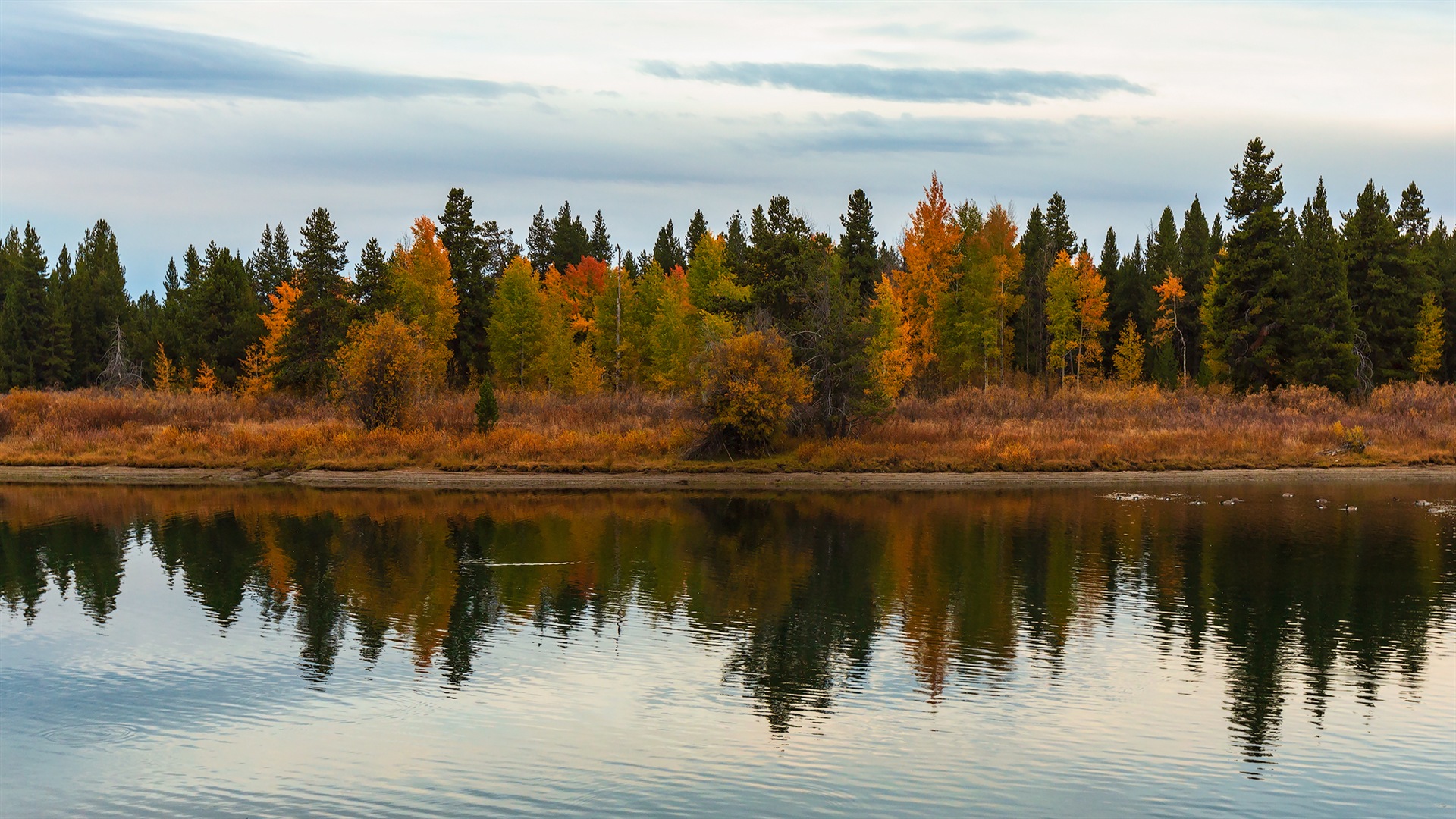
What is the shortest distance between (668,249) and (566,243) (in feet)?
43.4

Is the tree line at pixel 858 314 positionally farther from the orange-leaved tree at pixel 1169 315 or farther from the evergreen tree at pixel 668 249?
the evergreen tree at pixel 668 249

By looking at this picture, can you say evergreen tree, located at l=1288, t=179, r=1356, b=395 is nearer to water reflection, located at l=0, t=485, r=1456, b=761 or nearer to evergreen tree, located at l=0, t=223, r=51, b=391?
water reflection, located at l=0, t=485, r=1456, b=761

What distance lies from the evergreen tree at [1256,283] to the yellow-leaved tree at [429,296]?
47.1 m

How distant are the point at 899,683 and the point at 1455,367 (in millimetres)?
75208

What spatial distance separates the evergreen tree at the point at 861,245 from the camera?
242 feet

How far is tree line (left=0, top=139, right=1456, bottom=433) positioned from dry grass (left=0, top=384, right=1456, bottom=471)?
2.64 m

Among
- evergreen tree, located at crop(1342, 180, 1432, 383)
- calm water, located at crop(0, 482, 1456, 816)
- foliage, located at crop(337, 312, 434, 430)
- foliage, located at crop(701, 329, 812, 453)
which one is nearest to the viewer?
calm water, located at crop(0, 482, 1456, 816)

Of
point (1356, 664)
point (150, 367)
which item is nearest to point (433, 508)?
point (1356, 664)

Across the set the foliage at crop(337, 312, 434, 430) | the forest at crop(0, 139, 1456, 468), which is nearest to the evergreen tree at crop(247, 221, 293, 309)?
the forest at crop(0, 139, 1456, 468)

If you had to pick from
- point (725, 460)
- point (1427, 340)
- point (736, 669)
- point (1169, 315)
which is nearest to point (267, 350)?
point (725, 460)

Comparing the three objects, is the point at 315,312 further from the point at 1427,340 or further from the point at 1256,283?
the point at 1427,340

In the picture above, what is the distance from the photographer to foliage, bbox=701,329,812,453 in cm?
4606

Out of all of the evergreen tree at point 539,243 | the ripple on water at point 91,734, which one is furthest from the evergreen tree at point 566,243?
the ripple on water at point 91,734

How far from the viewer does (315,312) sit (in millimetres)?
A: 69250
